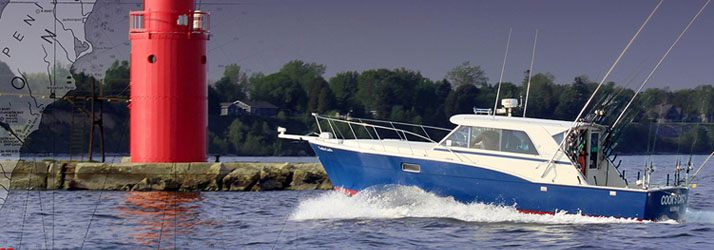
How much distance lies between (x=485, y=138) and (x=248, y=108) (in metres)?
48.3

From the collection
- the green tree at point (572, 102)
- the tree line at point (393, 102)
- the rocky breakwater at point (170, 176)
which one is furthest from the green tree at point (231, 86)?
the rocky breakwater at point (170, 176)

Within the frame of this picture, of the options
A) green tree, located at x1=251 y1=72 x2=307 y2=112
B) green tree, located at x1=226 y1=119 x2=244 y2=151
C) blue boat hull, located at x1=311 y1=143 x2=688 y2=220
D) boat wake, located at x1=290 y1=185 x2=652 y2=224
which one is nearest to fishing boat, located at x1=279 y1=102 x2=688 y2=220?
blue boat hull, located at x1=311 y1=143 x2=688 y2=220

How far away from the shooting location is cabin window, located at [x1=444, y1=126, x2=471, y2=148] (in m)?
18.0

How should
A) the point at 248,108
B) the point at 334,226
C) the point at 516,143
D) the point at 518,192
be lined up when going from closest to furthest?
the point at 334,226 → the point at 518,192 → the point at 516,143 → the point at 248,108

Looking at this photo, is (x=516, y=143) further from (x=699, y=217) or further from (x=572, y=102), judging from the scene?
(x=572, y=102)

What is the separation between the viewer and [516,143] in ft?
58.4

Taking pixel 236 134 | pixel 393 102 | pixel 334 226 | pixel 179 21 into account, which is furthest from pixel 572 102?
pixel 334 226

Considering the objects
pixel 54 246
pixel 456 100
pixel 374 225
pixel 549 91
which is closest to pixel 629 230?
pixel 374 225

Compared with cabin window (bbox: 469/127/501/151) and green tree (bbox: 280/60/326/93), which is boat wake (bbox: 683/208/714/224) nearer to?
cabin window (bbox: 469/127/501/151)

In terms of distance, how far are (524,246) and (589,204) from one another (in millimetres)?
2693

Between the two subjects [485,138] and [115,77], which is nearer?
[485,138]

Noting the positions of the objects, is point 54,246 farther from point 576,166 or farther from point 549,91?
point 549,91

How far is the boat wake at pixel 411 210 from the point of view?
1736cm

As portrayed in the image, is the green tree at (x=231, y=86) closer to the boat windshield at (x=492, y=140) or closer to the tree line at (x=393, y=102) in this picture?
the tree line at (x=393, y=102)
